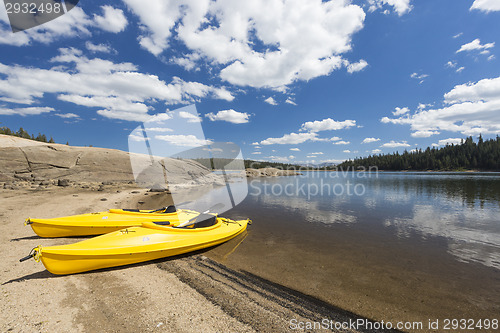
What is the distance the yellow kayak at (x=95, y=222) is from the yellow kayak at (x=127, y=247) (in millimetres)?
905

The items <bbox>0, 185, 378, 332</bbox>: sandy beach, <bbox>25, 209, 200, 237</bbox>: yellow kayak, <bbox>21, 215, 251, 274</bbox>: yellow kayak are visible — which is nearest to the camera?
<bbox>0, 185, 378, 332</bbox>: sandy beach

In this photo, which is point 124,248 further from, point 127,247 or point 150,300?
point 150,300

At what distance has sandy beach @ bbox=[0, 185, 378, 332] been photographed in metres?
3.98

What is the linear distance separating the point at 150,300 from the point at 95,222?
6.96m

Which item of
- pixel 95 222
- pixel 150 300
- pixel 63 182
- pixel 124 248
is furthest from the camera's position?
pixel 63 182

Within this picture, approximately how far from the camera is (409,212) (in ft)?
57.3

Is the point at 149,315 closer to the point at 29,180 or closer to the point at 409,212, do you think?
the point at 409,212

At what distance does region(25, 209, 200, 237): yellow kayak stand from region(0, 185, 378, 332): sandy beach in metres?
1.09

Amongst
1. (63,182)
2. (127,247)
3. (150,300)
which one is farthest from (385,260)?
(63,182)

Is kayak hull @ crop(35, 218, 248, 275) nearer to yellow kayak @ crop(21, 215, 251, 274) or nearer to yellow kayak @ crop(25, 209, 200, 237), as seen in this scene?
yellow kayak @ crop(21, 215, 251, 274)

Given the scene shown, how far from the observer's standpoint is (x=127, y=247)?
6.41 m

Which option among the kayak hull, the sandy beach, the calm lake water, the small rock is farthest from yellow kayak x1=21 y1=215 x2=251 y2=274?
the small rock

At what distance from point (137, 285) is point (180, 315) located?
2066 mm

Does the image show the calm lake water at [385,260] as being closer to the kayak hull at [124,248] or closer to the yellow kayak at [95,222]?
the kayak hull at [124,248]
